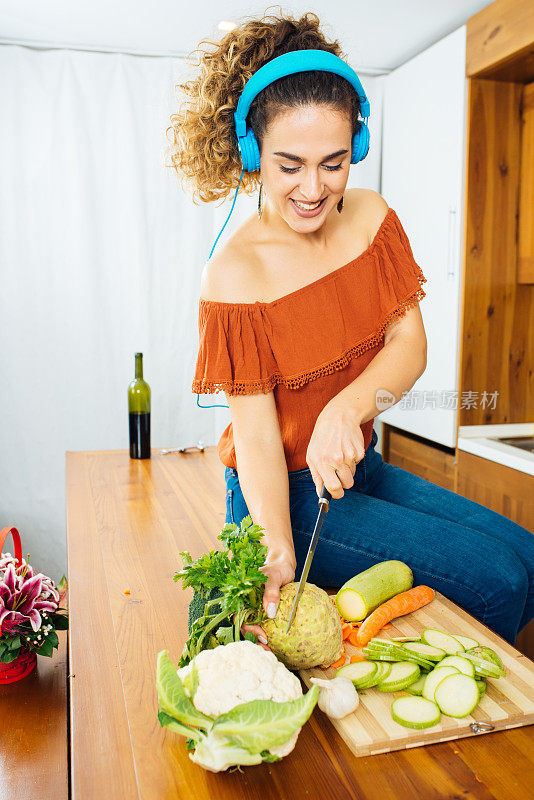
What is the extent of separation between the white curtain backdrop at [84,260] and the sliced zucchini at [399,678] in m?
2.63

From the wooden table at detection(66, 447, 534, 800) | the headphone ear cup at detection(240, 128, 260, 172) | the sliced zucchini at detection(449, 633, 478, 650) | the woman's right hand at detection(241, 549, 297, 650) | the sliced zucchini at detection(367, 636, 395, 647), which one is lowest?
the wooden table at detection(66, 447, 534, 800)

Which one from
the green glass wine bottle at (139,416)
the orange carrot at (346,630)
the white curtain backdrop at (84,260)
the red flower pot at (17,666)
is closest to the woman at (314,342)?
the orange carrot at (346,630)

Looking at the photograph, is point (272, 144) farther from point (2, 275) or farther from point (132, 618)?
point (2, 275)

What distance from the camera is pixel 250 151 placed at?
4.52 ft

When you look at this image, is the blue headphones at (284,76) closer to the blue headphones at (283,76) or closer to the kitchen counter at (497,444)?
the blue headphones at (283,76)

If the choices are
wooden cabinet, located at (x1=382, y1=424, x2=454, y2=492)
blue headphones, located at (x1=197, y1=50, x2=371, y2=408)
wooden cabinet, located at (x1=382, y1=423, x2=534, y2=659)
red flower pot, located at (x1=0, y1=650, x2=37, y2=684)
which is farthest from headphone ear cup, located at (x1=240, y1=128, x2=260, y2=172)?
wooden cabinet, located at (x1=382, y1=424, x2=454, y2=492)

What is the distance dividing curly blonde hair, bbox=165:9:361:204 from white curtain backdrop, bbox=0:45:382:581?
5.89ft

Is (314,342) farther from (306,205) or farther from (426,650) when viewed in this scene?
(426,650)

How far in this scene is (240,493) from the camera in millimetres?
1574

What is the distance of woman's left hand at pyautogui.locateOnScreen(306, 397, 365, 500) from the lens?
44.9 inches

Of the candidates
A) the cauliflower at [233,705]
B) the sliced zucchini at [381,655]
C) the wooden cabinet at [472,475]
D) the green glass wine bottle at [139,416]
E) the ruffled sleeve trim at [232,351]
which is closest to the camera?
the cauliflower at [233,705]

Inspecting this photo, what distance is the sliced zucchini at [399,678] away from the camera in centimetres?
94

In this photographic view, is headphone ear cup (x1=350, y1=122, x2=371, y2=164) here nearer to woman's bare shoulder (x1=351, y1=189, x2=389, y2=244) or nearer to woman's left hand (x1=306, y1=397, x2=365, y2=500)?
woman's bare shoulder (x1=351, y1=189, x2=389, y2=244)

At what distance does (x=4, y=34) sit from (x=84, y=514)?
2223mm
